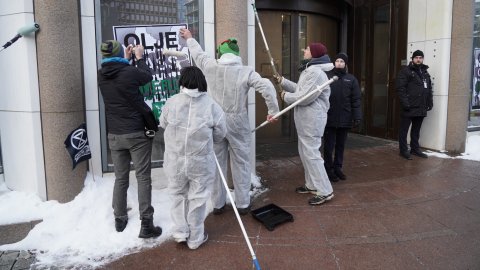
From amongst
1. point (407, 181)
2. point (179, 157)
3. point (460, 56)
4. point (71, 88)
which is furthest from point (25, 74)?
point (460, 56)

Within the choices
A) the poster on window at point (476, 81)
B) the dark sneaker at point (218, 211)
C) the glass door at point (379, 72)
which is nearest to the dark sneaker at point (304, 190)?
the dark sneaker at point (218, 211)

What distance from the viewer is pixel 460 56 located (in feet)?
22.8

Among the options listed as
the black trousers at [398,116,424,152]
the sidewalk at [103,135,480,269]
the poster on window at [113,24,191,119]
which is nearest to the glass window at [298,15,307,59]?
the black trousers at [398,116,424,152]

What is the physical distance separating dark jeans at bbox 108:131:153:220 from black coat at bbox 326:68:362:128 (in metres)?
2.70

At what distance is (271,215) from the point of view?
14.3ft

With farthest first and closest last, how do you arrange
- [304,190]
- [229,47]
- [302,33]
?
[302,33] → [304,190] → [229,47]

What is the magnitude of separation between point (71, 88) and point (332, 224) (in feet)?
10.8

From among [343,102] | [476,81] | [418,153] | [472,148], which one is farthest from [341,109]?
[476,81]

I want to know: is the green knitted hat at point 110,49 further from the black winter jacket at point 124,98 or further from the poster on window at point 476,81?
the poster on window at point 476,81

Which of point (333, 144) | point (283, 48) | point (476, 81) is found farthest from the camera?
point (283, 48)

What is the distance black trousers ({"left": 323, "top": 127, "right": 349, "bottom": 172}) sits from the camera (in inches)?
213

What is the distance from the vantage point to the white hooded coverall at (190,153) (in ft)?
11.4

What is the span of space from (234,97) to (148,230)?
1.68 metres

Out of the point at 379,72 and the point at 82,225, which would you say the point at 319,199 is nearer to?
the point at 82,225
